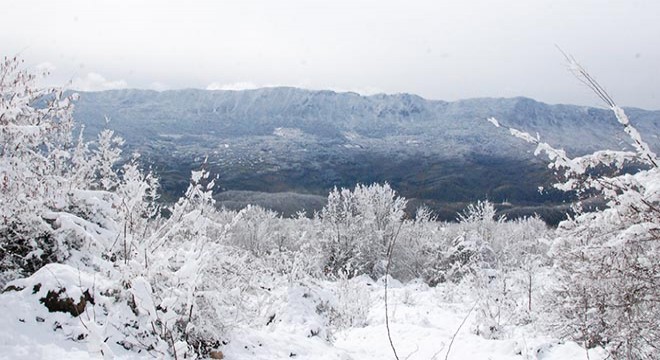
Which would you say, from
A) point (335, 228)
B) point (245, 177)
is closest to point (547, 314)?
point (335, 228)

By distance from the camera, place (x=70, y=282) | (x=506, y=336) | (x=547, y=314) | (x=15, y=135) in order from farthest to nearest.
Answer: (x=506, y=336), (x=547, y=314), (x=15, y=135), (x=70, y=282)

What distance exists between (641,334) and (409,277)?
29.2m

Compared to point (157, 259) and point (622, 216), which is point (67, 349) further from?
point (622, 216)

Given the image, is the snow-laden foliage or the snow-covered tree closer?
the snow-laden foliage

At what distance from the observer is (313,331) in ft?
30.5

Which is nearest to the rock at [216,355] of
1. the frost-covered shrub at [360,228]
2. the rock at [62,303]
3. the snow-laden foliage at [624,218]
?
the rock at [62,303]

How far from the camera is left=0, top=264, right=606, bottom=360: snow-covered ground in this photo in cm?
467

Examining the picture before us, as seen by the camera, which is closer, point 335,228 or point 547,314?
point 547,314

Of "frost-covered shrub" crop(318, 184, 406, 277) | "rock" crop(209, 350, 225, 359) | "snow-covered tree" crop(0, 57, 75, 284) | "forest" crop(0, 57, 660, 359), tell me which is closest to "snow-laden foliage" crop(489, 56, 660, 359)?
"forest" crop(0, 57, 660, 359)

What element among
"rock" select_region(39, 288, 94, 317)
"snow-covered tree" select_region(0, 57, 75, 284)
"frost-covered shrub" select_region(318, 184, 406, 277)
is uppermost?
"snow-covered tree" select_region(0, 57, 75, 284)

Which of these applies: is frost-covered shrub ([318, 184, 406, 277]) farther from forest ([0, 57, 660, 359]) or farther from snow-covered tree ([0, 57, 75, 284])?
snow-covered tree ([0, 57, 75, 284])

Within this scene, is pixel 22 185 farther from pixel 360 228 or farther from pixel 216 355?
pixel 360 228

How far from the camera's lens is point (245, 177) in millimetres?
194375

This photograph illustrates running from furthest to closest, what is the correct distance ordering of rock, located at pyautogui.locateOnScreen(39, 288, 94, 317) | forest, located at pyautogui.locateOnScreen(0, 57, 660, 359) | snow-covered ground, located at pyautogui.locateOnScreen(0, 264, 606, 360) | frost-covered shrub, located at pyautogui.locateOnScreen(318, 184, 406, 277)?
1. frost-covered shrub, located at pyautogui.locateOnScreen(318, 184, 406, 277)
2. rock, located at pyautogui.locateOnScreen(39, 288, 94, 317)
3. snow-covered ground, located at pyautogui.locateOnScreen(0, 264, 606, 360)
4. forest, located at pyautogui.locateOnScreen(0, 57, 660, 359)
